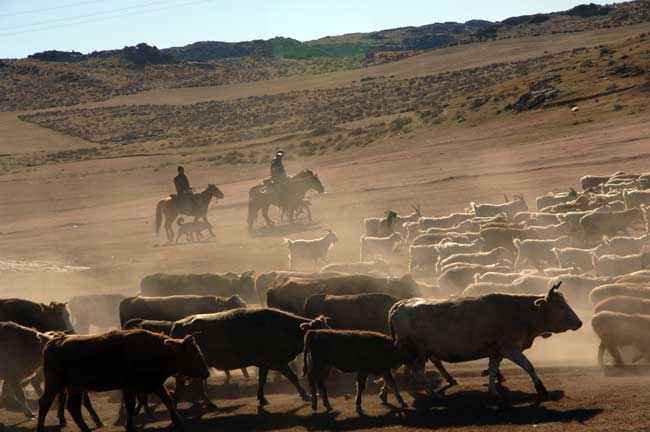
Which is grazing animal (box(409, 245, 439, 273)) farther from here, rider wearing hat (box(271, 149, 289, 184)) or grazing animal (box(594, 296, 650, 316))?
rider wearing hat (box(271, 149, 289, 184))

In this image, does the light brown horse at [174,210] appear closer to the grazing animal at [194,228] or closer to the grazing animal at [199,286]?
the grazing animal at [194,228]

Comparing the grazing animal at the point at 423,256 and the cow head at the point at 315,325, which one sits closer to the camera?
the cow head at the point at 315,325

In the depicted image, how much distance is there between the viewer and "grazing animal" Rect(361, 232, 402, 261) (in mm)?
27250

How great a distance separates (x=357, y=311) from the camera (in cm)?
1662

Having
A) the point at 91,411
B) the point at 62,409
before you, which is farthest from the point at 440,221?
the point at 62,409

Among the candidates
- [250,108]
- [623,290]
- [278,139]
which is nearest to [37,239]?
[623,290]

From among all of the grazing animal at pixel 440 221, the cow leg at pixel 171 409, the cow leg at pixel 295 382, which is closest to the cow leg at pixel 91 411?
the cow leg at pixel 171 409

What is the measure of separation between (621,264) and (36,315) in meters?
12.3

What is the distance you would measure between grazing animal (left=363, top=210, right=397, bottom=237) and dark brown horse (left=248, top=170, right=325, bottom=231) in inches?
224

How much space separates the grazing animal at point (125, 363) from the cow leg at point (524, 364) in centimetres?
427

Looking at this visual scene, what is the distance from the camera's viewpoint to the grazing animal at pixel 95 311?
21609 mm

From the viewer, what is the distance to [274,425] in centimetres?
1340

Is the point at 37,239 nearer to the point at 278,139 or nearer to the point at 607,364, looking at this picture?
the point at 607,364

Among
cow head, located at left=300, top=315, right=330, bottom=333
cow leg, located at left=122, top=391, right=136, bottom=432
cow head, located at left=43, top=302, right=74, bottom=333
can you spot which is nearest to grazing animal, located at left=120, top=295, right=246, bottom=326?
cow head, located at left=43, top=302, right=74, bottom=333
